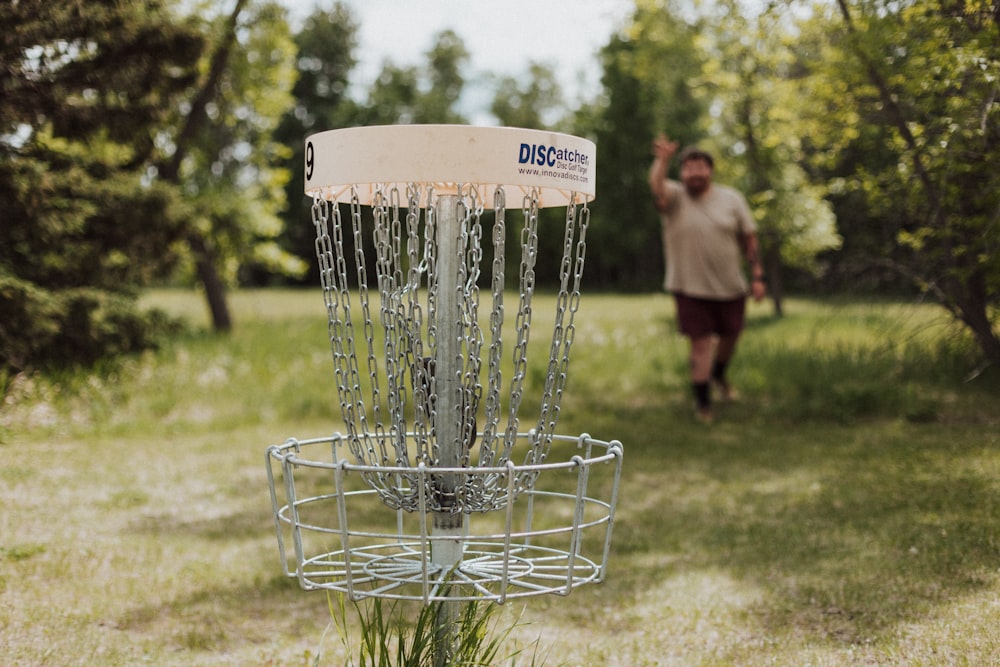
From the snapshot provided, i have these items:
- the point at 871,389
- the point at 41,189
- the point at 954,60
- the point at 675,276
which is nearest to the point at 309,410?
the point at 41,189

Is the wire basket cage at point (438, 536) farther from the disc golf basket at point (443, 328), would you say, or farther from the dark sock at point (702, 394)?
the dark sock at point (702, 394)

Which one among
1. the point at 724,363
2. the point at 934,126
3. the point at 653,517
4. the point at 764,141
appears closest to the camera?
the point at 653,517

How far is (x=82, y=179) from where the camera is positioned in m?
8.84

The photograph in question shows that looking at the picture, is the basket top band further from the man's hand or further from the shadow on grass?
the man's hand

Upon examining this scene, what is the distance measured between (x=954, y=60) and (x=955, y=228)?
2284 millimetres

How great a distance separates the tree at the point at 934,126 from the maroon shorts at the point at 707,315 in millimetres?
1318

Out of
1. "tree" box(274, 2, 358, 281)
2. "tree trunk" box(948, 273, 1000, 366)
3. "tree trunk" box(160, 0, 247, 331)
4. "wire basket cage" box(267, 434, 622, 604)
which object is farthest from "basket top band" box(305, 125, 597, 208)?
"tree" box(274, 2, 358, 281)

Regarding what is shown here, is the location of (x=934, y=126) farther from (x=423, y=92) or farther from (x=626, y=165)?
(x=423, y=92)

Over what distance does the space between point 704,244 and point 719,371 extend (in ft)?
4.67

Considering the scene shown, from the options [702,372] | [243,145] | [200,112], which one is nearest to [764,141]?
[702,372]

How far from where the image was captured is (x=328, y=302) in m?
2.65

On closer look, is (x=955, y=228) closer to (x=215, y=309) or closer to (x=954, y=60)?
(x=954, y=60)

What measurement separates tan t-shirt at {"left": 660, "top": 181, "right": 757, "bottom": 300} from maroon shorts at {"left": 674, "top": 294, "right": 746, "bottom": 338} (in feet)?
0.28

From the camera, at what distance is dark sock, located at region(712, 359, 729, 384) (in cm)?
880
